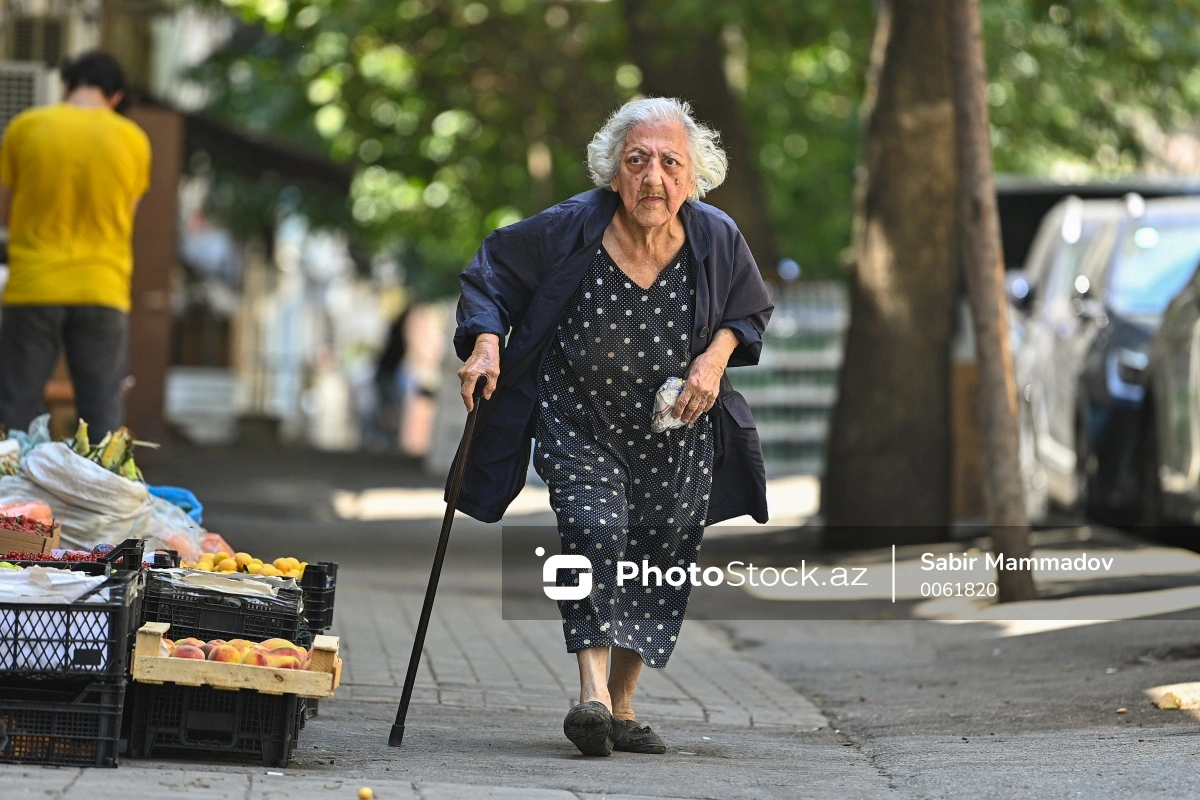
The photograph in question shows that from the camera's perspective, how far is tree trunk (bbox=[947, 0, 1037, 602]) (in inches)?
392

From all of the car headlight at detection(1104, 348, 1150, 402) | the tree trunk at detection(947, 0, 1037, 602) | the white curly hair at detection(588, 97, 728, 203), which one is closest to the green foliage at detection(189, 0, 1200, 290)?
the car headlight at detection(1104, 348, 1150, 402)

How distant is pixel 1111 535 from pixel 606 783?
25.6 ft

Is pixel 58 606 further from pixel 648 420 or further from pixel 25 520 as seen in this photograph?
pixel 648 420

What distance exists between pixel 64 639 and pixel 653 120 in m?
2.31

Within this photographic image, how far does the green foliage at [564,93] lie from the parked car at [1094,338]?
177 centimetres

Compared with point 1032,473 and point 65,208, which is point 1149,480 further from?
point 65,208

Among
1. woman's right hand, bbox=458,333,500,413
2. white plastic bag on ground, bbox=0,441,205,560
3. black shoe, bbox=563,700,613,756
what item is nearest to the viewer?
black shoe, bbox=563,700,613,756

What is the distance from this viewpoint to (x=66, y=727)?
504cm

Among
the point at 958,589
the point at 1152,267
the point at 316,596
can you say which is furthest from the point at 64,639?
the point at 1152,267

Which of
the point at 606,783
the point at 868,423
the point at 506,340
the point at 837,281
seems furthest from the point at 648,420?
the point at 837,281

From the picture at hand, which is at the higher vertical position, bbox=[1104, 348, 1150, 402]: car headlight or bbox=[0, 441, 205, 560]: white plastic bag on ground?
bbox=[1104, 348, 1150, 402]: car headlight

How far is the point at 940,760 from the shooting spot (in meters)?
5.98

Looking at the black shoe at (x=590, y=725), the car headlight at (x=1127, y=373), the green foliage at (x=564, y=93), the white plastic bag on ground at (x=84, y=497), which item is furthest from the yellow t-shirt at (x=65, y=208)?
the green foliage at (x=564, y=93)

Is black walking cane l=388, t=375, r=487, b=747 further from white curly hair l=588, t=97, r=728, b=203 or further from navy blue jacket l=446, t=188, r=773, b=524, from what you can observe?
white curly hair l=588, t=97, r=728, b=203
